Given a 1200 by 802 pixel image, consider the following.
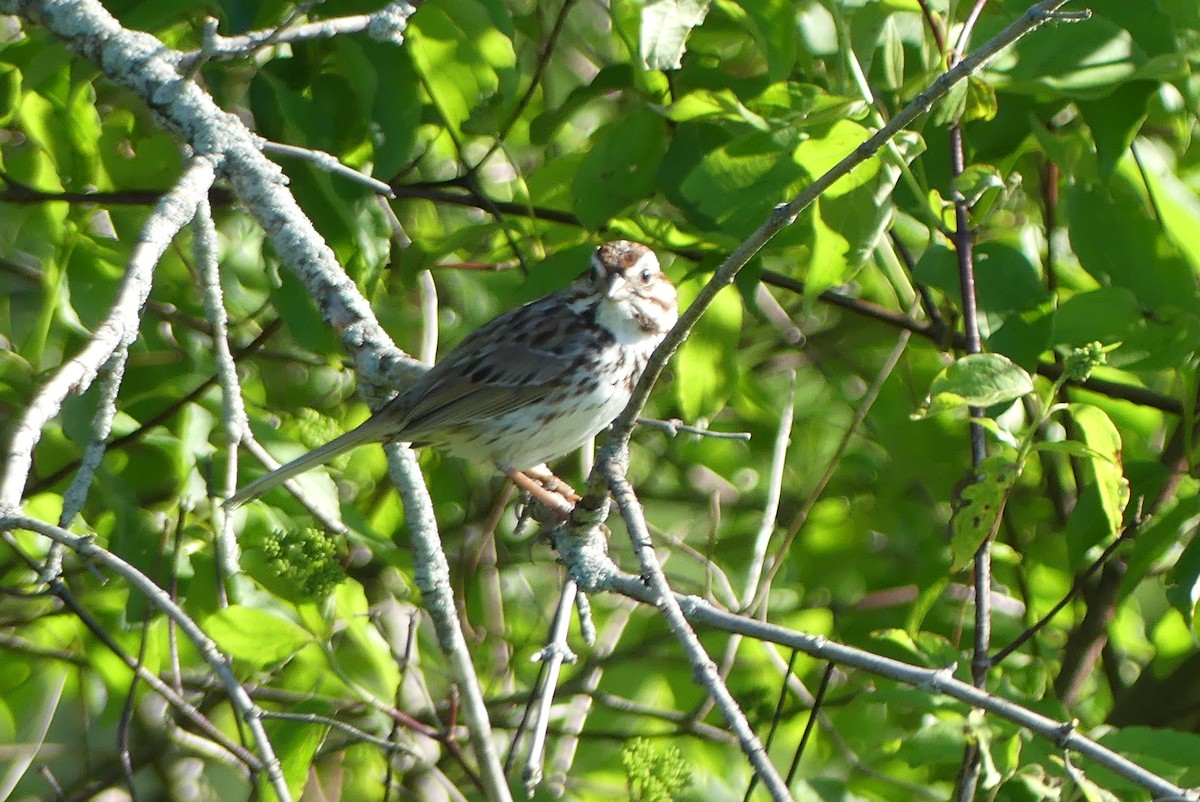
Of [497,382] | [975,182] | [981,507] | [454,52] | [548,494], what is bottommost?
[548,494]

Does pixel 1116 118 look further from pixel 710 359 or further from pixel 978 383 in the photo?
pixel 710 359

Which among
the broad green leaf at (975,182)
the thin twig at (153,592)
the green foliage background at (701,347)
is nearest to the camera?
the thin twig at (153,592)

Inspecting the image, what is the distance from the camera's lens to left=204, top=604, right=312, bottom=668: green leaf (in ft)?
9.55

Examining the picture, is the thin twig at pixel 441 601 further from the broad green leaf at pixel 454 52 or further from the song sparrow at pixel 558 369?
the song sparrow at pixel 558 369

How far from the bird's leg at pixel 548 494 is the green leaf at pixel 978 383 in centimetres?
110

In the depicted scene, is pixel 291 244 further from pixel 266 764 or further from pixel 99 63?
pixel 266 764

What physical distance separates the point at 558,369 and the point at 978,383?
1692 millimetres

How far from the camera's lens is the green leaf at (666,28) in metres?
2.68

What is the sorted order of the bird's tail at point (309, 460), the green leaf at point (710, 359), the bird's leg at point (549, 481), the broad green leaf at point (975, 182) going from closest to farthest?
1. the broad green leaf at point (975, 182)
2. the bird's tail at point (309, 460)
3. the green leaf at point (710, 359)
4. the bird's leg at point (549, 481)

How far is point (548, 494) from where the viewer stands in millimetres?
3613

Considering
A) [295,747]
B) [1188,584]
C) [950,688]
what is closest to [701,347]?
[1188,584]

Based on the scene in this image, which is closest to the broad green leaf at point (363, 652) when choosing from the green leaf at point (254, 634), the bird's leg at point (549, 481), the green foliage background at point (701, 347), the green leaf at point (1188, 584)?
the green foliage background at point (701, 347)

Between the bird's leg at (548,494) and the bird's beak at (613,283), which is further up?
the bird's beak at (613,283)

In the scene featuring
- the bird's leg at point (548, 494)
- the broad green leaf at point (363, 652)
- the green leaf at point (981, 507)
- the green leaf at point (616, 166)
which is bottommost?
the broad green leaf at point (363, 652)
